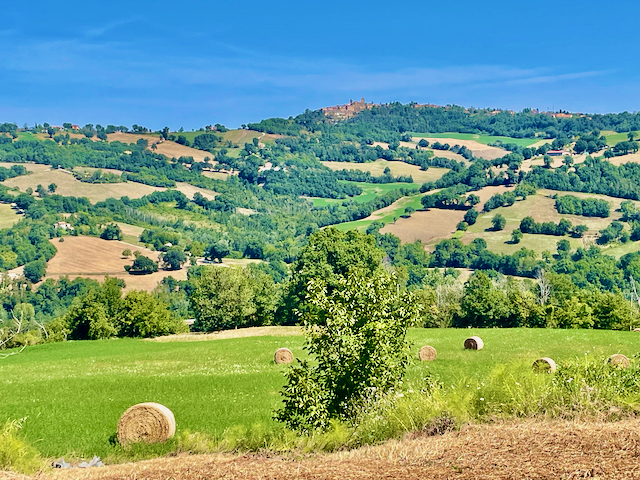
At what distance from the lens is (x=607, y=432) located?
1446cm

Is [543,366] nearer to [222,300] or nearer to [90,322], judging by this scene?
[90,322]

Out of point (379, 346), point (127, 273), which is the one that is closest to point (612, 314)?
point (379, 346)

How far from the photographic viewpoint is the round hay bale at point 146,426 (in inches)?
850

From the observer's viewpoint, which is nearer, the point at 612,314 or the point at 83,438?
the point at 83,438

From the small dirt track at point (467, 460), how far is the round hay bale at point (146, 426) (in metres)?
5.14

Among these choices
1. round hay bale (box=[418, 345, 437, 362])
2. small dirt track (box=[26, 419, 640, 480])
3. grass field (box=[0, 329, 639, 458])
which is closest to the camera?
small dirt track (box=[26, 419, 640, 480])

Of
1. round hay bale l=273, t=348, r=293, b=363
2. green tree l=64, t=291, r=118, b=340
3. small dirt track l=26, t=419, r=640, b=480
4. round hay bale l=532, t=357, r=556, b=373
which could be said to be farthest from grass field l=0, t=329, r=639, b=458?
green tree l=64, t=291, r=118, b=340

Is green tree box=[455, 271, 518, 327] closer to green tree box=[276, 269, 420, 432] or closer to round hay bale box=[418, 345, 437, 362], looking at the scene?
round hay bale box=[418, 345, 437, 362]

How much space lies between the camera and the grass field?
23.9 meters

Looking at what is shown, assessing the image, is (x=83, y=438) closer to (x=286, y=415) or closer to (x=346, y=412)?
(x=286, y=415)

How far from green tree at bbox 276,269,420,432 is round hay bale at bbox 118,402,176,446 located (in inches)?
216

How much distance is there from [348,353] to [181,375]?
20991 millimetres

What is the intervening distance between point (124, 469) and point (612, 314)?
197 ft

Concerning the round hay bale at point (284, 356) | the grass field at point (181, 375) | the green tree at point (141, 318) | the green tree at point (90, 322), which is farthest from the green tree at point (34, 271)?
the round hay bale at point (284, 356)
